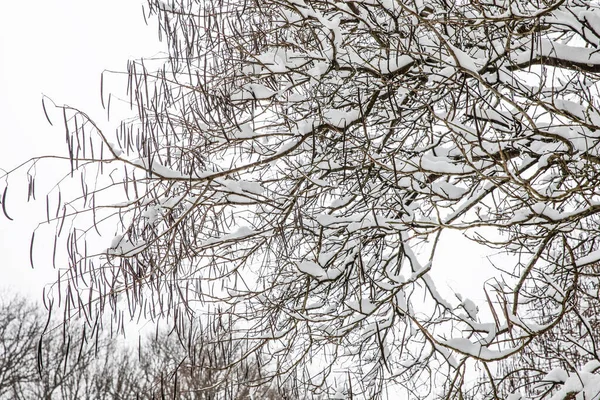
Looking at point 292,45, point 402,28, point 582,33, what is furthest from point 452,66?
point 292,45

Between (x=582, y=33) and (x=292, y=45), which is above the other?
(x=292, y=45)

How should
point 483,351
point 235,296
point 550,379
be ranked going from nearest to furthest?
point 483,351 → point 550,379 → point 235,296

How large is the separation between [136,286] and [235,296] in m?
0.71

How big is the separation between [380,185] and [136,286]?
5.38ft

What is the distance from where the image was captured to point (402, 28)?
238 centimetres

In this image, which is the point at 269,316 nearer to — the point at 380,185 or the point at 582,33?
the point at 380,185

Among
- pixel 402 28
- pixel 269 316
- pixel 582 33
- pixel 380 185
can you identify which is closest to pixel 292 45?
pixel 402 28

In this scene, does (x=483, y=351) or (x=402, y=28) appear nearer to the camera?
(x=483, y=351)

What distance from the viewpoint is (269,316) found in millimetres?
2959

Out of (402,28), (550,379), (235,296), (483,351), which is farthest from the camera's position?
(235,296)

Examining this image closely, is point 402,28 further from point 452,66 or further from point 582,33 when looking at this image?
point 582,33

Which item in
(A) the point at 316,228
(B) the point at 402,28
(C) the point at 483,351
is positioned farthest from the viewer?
(A) the point at 316,228

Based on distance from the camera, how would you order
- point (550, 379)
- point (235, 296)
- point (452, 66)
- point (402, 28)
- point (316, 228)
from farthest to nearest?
point (316, 228) → point (235, 296) → point (550, 379) → point (402, 28) → point (452, 66)

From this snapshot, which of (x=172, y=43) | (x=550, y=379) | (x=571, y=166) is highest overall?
(x=172, y=43)
